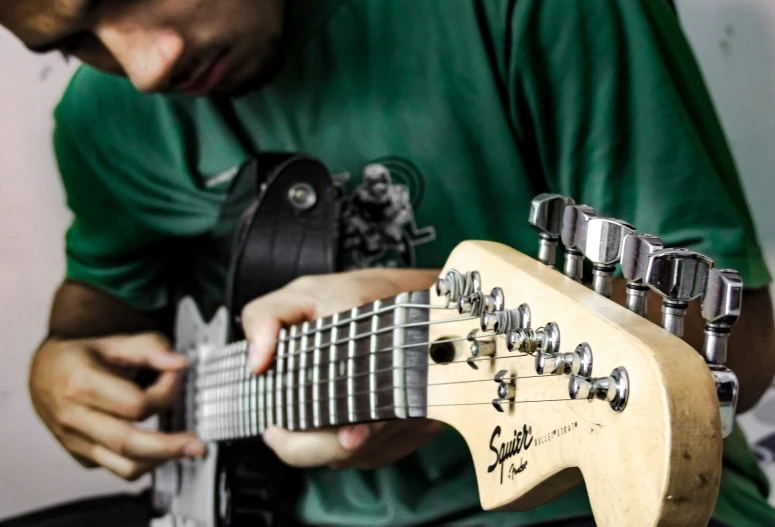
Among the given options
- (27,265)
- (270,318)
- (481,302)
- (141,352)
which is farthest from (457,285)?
(27,265)

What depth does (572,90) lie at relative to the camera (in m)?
0.62

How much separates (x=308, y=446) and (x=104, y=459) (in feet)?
1.39

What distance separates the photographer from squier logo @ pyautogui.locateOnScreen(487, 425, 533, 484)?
0.37m

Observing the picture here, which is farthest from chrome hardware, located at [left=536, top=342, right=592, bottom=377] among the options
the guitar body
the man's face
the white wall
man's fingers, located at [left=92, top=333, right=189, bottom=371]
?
the white wall

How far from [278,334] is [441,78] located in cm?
28

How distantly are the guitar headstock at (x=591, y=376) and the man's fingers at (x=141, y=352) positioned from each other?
512mm

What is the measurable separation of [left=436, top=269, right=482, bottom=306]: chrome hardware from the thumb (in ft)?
0.73

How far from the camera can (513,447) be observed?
39 cm

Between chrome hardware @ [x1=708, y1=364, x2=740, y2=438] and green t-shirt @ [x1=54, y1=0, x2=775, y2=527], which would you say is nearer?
chrome hardware @ [x1=708, y1=364, x2=740, y2=438]

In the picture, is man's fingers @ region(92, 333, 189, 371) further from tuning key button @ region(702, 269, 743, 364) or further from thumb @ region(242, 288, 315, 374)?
tuning key button @ region(702, 269, 743, 364)

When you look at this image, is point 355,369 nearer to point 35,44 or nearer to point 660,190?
point 660,190

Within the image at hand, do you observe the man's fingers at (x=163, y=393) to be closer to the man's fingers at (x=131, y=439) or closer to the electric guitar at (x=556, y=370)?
the man's fingers at (x=131, y=439)

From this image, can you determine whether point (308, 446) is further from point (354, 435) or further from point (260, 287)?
Answer: point (260, 287)

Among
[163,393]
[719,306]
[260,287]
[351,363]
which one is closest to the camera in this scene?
[719,306]
